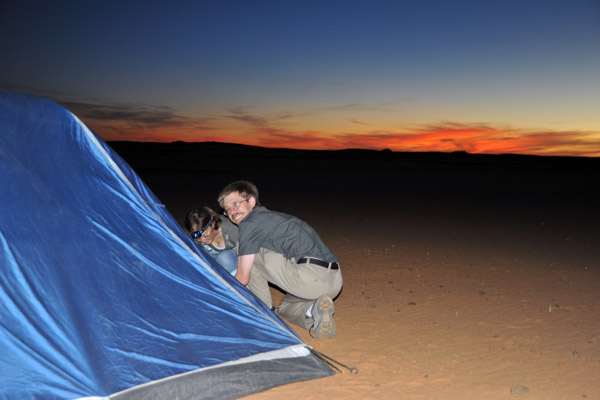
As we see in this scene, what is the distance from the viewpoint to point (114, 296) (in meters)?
3.08

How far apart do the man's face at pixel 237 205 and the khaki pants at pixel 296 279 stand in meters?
0.46

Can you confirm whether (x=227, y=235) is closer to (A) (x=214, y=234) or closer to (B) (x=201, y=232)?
(A) (x=214, y=234)

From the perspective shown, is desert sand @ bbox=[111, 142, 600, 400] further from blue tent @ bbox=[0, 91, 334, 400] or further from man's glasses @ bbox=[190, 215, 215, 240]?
man's glasses @ bbox=[190, 215, 215, 240]

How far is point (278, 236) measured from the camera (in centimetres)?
444

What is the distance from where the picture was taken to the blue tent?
2779mm

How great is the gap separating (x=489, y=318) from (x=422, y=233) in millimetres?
5620

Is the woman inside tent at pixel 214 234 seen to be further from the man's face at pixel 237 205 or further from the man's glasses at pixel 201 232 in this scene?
the man's face at pixel 237 205

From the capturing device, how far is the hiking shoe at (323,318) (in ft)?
14.4

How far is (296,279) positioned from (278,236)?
1.50 ft

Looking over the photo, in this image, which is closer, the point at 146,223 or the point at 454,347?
the point at 146,223

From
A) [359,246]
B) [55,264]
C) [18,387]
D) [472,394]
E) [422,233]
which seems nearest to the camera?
[18,387]

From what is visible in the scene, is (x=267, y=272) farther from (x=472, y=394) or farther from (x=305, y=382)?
(x=472, y=394)


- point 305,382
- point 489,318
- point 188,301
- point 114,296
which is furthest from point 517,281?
point 114,296

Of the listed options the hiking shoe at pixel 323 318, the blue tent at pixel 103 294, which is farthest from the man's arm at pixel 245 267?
the hiking shoe at pixel 323 318
